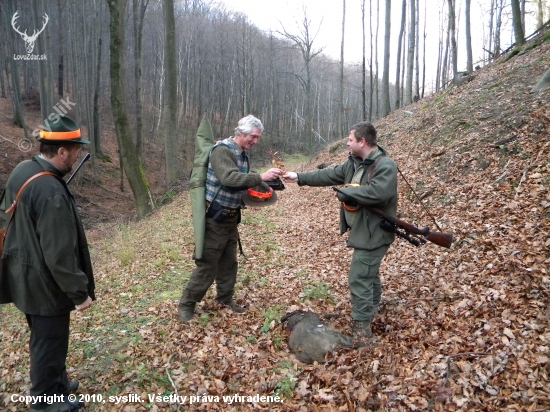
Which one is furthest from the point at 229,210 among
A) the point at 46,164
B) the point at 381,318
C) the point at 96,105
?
the point at 96,105

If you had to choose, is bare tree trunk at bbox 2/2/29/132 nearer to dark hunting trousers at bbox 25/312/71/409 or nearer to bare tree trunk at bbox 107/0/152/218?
bare tree trunk at bbox 107/0/152/218

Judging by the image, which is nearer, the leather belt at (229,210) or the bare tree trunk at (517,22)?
the leather belt at (229,210)

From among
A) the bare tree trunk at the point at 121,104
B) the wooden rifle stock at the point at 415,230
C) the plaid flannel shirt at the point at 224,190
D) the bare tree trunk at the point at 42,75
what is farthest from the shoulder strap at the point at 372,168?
the bare tree trunk at the point at 42,75

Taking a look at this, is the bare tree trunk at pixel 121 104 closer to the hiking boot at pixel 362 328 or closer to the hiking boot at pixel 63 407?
the hiking boot at pixel 63 407

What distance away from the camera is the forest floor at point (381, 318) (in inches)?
132

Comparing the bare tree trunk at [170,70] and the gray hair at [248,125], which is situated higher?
the bare tree trunk at [170,70]

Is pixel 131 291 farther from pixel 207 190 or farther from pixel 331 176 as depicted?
pixel 331 176

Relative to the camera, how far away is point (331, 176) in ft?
15.2

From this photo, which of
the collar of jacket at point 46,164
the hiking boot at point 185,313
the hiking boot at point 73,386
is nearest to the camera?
the collar of jacket at point 46,164

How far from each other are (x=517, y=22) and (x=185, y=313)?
1749 cm

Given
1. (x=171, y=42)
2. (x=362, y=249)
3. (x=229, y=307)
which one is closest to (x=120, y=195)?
(x=171, y=42)

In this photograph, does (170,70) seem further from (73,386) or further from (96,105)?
(73,386)

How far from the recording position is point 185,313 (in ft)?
15.8

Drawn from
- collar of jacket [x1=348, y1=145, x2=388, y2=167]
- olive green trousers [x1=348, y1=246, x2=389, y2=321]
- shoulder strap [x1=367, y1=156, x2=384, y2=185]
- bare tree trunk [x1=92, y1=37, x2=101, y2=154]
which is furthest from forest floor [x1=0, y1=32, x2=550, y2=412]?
bare tree trunk [x1=92, y1=37, x2=101, y2=154]
